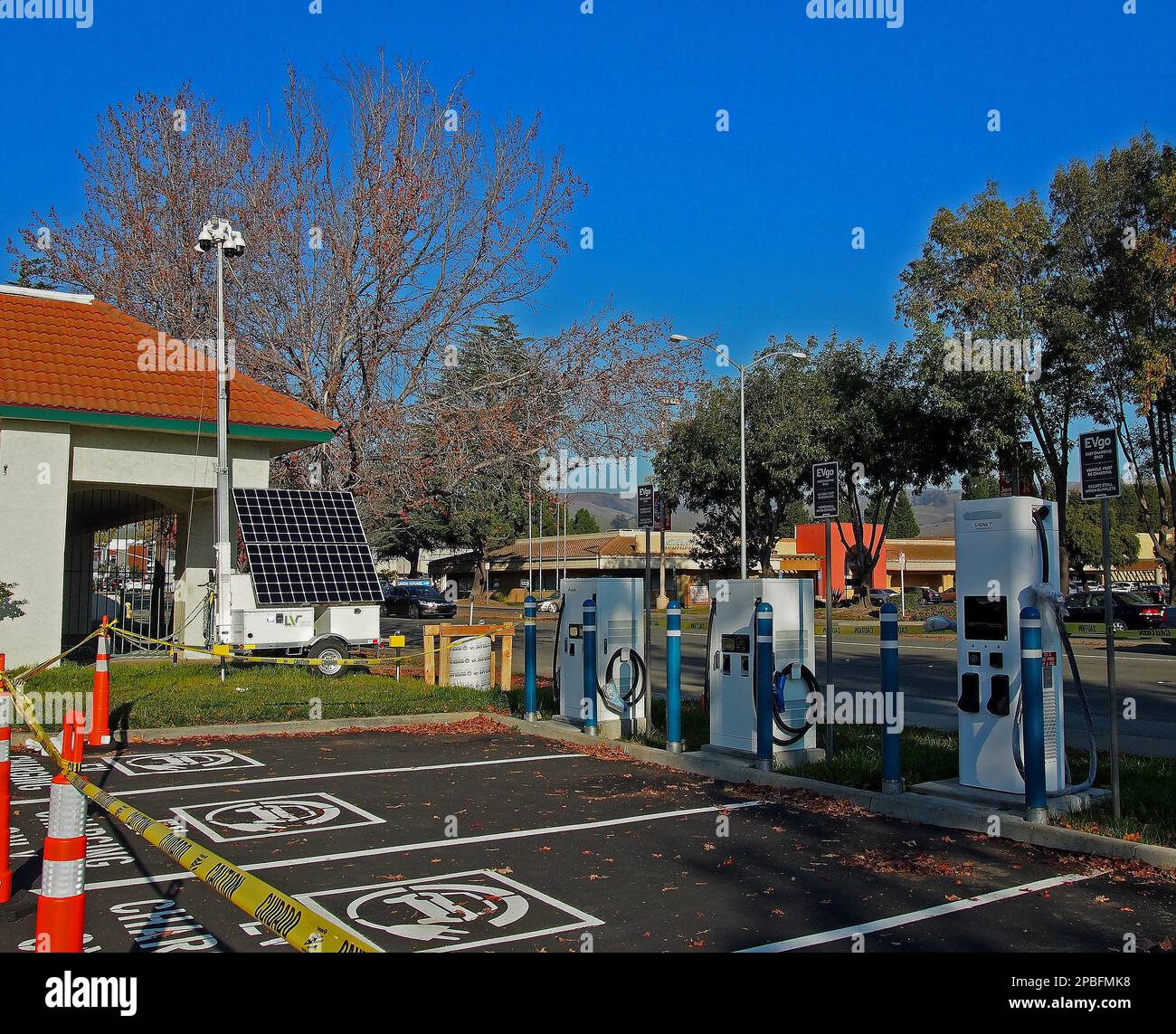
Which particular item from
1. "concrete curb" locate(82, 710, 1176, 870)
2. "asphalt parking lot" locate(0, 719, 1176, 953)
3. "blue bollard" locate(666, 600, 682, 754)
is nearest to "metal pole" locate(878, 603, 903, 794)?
"concrete curb" locate(82, 710, 1176, 870)

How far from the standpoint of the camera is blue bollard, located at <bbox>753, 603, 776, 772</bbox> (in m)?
9.41

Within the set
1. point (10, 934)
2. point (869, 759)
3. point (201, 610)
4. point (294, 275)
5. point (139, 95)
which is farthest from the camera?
point (139, 95)

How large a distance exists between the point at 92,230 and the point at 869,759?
78.6 feet

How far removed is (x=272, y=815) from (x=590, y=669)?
167 inches

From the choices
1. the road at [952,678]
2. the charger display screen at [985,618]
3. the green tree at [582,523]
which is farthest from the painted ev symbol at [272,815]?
the green tree at [582,523]

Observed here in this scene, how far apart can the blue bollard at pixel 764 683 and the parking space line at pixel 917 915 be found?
321 cm

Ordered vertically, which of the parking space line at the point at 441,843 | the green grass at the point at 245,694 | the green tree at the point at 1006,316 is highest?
the green tree at the point at 1006,316

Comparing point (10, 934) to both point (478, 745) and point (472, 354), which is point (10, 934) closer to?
point (478, 745)

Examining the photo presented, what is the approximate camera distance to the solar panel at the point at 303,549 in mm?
16516

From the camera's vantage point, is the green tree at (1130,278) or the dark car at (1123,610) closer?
the green tree at (1130,278)

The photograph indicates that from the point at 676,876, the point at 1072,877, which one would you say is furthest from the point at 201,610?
the point at 1072,877

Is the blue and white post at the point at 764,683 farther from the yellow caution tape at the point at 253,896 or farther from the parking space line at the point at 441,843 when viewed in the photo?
the yellow caution tape at the point at 253,896

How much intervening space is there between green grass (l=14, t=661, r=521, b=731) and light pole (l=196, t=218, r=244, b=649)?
42.7 inches

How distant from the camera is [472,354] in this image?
68.7 feet
